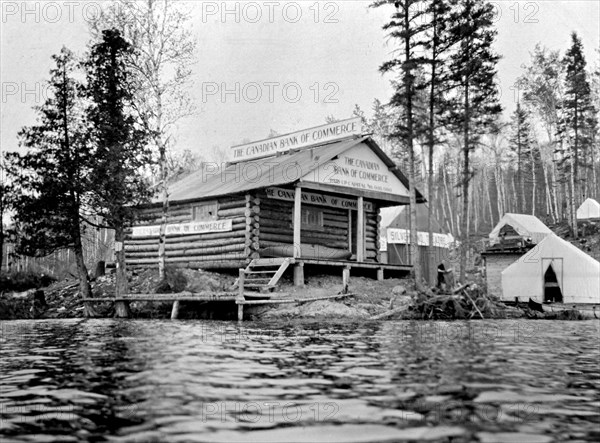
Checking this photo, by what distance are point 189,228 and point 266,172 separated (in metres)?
4.07

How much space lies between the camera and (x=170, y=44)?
22.6 metres

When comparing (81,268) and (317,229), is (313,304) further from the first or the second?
(81,268)

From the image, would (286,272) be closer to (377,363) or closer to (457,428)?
(377,363)

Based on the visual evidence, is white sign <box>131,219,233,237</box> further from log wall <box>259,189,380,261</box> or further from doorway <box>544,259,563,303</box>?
doorway <box>544,259,563,303</box>

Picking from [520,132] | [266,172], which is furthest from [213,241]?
[520,132]

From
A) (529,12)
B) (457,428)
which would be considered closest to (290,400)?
(457,428)

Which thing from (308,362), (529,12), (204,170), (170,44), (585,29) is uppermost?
(585,29)

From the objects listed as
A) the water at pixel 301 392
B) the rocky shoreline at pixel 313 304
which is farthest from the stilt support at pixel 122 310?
the water at pixel 301 392

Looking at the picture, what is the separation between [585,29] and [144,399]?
44926mm

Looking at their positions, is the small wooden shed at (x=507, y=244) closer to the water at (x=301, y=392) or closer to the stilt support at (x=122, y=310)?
the stilt support at (x=122, y=310)

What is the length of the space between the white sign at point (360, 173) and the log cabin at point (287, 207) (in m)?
0.04

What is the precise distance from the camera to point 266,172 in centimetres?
2327

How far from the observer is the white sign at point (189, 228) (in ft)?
76.0

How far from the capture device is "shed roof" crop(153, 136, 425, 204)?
21725 millimetres
